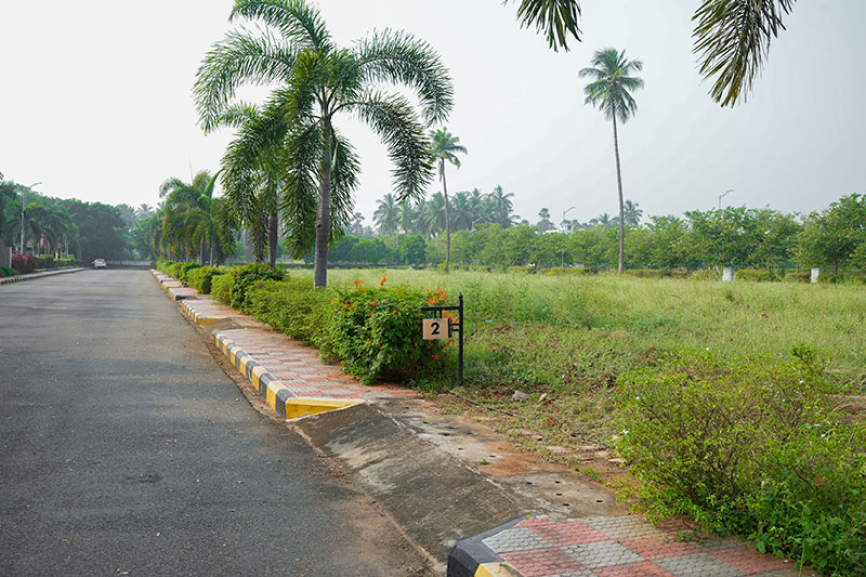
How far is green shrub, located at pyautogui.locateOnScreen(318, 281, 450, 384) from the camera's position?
277 inches

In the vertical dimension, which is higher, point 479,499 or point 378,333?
point 378,333

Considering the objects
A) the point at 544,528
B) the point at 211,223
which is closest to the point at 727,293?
the point at 544,528

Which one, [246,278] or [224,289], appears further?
[224,289]

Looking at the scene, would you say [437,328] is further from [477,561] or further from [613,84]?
[613,84]

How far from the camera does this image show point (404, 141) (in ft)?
44.0

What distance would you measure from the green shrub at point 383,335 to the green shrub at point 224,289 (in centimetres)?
1062

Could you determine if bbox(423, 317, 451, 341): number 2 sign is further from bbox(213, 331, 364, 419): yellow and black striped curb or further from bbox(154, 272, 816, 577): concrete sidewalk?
bbox(213, 331, 364, 419): yellow and black striped curb

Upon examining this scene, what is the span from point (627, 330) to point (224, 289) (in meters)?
12.8

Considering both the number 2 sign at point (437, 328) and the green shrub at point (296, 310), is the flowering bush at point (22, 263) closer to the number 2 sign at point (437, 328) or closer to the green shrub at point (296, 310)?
the green shrub at point (296, 310)

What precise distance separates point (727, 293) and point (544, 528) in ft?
48.7

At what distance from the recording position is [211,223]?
108 ft

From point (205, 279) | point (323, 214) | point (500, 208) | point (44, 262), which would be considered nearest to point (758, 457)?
point (323, 214)

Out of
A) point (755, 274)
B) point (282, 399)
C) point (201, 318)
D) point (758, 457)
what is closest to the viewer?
point (758, 457)

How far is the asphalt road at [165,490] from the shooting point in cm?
307
